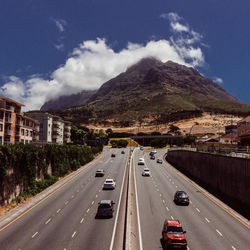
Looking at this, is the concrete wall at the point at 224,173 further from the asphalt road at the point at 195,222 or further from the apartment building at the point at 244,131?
the apartment building at the point at 244,131

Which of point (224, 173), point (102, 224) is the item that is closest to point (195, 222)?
point (102, 224)

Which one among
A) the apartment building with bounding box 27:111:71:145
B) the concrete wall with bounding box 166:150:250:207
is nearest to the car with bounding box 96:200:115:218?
the concrete wall with bounding box 166:150:250:207

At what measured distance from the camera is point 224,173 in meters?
39.3

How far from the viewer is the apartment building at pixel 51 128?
344 ft

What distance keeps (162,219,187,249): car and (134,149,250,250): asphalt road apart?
111 cm

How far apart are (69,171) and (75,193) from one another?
68.7ft

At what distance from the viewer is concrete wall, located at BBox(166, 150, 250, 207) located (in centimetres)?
3212

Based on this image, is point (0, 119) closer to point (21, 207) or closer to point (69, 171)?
point (69, 171)

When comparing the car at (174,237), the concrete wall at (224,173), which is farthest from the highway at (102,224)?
the concrete wall at (224,173)

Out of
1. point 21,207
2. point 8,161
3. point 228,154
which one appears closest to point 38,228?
point 21,207

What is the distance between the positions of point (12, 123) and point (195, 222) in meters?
57.6

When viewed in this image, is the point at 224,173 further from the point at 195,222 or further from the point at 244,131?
the point at 244,131

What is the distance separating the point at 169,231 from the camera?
1986 cm

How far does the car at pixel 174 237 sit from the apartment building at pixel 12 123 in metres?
50.7
